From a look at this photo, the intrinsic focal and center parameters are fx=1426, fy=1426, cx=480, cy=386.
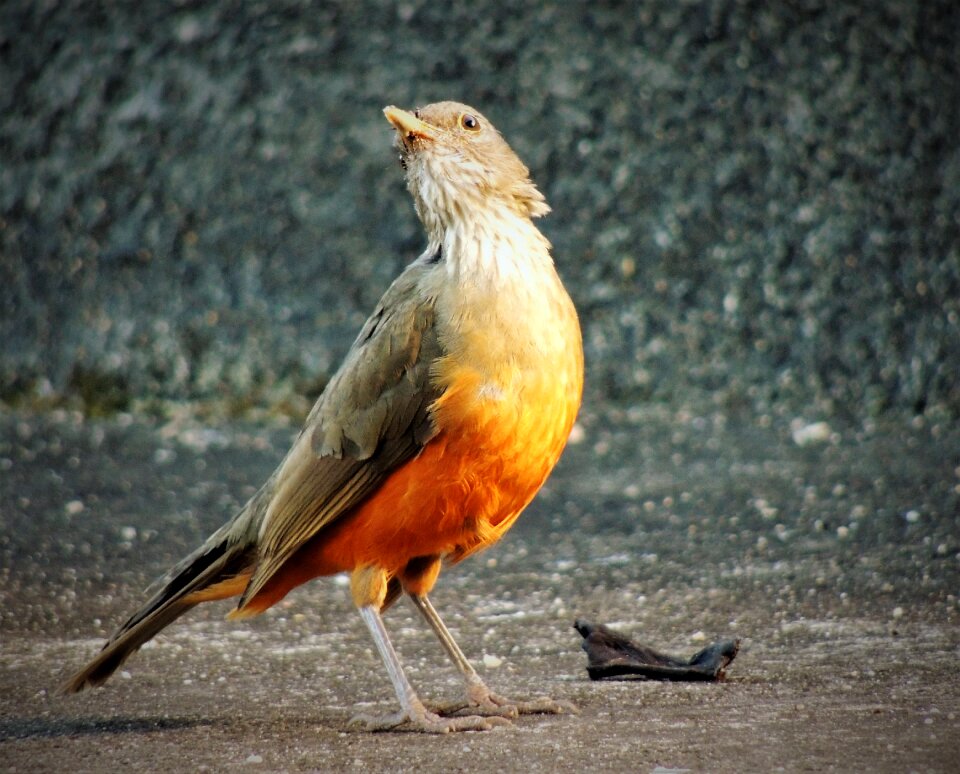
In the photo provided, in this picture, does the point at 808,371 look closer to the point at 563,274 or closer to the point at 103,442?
the point at 563,274

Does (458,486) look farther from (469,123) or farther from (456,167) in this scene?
(469,123)

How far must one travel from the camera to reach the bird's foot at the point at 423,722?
11.6 ft

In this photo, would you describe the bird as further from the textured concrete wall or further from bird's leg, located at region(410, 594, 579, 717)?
the textured concrete wall

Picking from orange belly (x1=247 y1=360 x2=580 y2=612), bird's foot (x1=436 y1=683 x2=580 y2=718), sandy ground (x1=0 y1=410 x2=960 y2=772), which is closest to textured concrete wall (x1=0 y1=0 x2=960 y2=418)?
sandy ground (x1=0 y1=410 x2=960 y2=772)

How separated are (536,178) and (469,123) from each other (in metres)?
4.05

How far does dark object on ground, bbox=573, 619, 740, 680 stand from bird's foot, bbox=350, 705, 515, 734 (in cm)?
49

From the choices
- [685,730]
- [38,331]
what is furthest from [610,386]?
[685,730]

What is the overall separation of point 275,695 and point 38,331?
5086 millimetres

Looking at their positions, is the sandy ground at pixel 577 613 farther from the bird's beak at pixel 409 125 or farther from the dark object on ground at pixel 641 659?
the bird's beak at pixel 409 125

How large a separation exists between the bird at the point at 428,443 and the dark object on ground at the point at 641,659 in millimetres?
355

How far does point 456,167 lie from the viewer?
4.10 m

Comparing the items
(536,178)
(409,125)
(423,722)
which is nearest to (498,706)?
(423,722)

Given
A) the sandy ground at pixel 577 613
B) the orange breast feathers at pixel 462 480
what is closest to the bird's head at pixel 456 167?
the orange breast feathers at pixel 462 480

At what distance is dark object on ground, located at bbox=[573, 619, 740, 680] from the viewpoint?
3.82 meters
